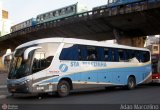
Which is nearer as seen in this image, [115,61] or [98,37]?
[115,61]

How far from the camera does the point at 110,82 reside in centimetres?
2067

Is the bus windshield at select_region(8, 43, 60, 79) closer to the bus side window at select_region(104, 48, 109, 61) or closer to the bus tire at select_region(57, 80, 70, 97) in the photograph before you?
the bus tire at select_region(57, 80, 70, 97)

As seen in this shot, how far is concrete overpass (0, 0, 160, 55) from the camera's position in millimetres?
42513

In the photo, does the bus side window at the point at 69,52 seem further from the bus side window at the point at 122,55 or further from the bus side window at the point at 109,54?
the bus side window at the point at 122,55

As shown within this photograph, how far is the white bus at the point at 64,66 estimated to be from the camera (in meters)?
16.2

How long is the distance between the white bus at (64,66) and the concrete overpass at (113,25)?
20761 mm

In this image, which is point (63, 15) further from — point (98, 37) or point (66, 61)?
point (66, 61)

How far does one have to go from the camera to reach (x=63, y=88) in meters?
17.3

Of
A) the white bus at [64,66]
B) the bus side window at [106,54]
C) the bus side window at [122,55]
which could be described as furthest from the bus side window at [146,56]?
the bus side window at [106,54]

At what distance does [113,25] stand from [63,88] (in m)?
33.1

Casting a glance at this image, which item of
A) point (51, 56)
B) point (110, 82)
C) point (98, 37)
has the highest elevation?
point (98, 37)

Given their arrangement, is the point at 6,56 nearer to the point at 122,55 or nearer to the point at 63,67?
the point at 63,67

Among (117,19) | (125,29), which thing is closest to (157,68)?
(117,19)

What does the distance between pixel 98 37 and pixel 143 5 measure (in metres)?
18.0
